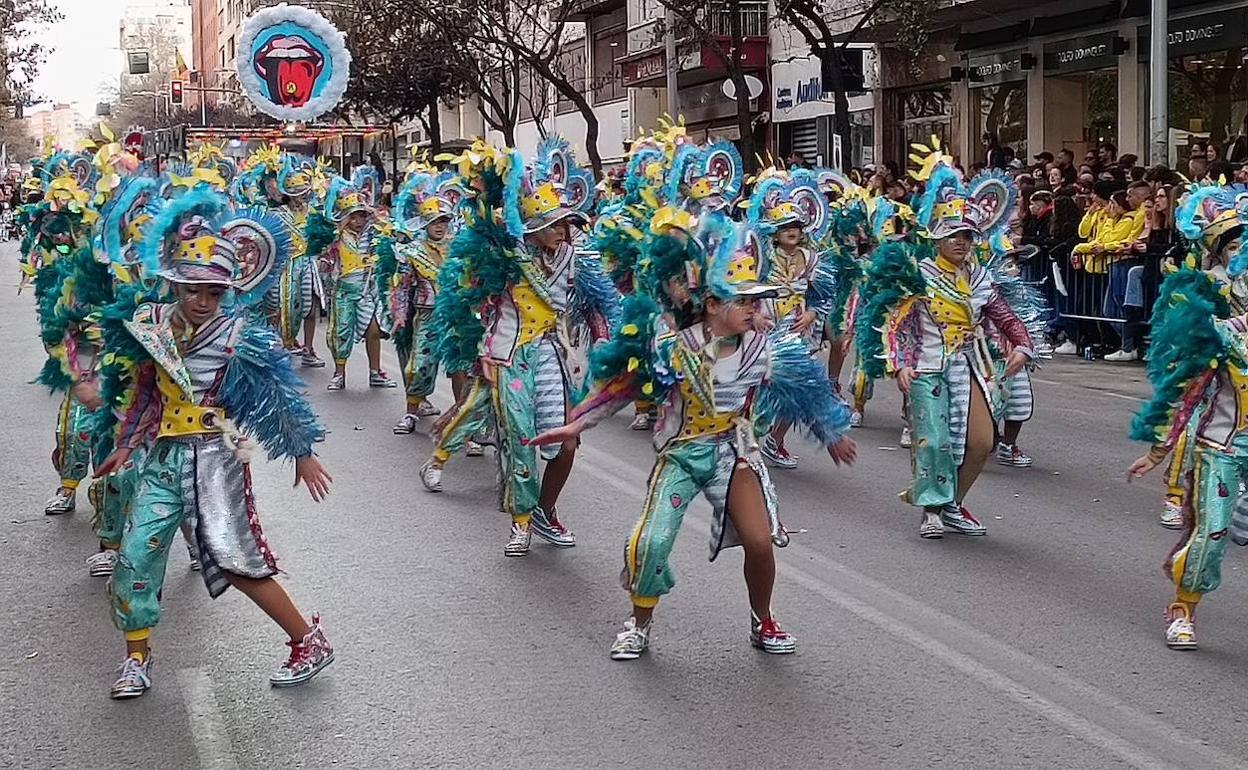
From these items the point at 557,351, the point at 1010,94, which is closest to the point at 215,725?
the point at 557,351

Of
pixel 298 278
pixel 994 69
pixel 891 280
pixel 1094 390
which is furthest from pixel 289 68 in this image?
pixel 891 280

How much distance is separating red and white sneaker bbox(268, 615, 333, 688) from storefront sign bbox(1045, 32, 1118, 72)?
2204 centimetres

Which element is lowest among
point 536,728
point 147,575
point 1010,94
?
point 536,728

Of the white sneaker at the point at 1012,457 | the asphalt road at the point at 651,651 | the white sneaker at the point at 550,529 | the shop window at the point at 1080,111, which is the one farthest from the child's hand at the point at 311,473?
the shop window at the point at 1080,111

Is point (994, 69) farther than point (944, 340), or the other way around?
point (994, 69)

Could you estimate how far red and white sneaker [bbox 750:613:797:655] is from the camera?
6.48 meters

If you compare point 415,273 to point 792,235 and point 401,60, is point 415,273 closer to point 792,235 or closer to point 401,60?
point 792,235

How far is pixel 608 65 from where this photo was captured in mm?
49094

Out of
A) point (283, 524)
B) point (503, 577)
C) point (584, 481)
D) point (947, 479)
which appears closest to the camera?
point (503, 577)

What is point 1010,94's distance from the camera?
2886cm

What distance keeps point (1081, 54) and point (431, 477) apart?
19.1 meters

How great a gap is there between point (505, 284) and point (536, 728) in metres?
3.38

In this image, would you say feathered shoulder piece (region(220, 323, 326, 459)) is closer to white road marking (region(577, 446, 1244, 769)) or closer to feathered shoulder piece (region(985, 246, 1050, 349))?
white road marking (region(577, 446, 1244, 769))

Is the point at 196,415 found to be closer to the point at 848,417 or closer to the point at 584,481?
the point at 848,417
